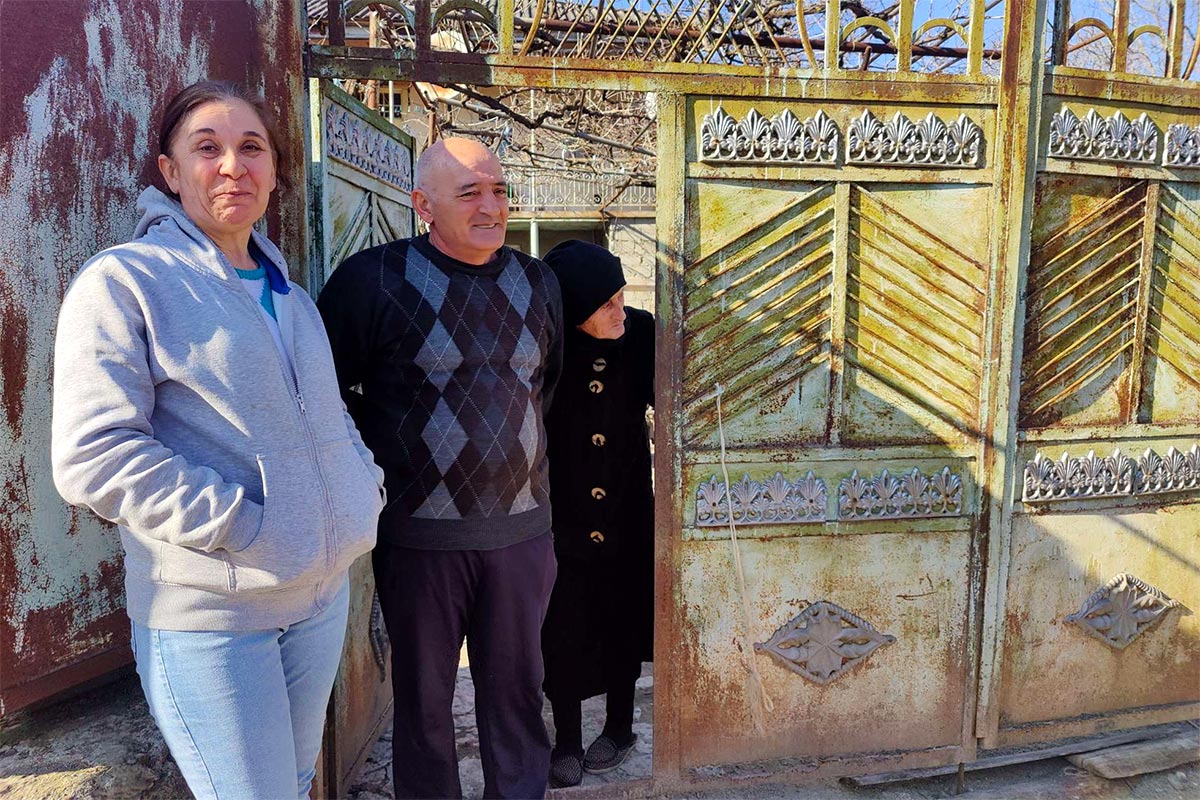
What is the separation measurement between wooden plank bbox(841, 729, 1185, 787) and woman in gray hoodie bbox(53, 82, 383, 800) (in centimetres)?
213

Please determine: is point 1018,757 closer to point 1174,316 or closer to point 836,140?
point 1174,316

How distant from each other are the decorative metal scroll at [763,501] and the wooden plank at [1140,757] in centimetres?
146

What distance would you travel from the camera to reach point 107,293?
1488 mm

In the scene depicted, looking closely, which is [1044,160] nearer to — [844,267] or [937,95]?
[937,95]

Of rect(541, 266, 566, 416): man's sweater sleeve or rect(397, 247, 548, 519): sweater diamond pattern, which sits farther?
rect(541, 266, 566, 416): man's sweater sleeve

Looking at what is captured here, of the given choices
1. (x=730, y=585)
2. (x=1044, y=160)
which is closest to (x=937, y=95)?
(x=1044, y=160)

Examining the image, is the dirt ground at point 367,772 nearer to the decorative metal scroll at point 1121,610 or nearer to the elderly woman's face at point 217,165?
the decorative metal scroll at point 1121,610

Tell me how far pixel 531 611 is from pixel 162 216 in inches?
56.1

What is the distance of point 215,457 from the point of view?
1.59m

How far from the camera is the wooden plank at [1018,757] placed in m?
3.03

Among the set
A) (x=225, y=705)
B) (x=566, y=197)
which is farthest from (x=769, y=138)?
→ (x=566, y=197)

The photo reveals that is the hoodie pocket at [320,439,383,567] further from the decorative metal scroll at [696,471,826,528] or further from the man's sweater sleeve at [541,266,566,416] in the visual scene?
the decorative metal scroll at [696,471,826,528]

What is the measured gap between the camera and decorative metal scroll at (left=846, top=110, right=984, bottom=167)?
279 cm

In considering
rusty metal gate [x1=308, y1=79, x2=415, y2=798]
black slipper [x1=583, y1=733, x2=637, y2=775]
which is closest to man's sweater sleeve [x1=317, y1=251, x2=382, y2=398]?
rusty metal gate [x1=308, y1=79, x2=415, y2=798]
